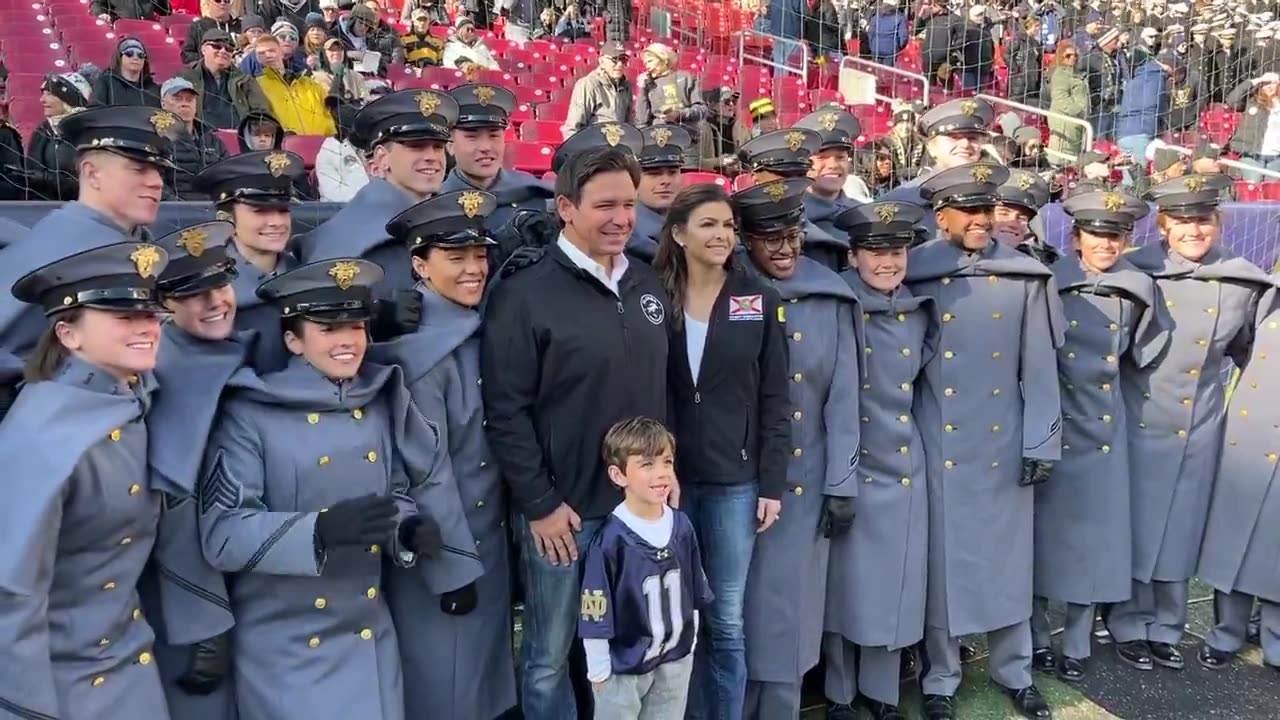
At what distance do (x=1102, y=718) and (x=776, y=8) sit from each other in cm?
1068

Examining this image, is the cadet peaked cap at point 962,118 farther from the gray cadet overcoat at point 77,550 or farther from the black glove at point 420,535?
the gray cadet overcoat at point 77,550

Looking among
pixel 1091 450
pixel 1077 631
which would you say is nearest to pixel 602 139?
pixel 1091 450

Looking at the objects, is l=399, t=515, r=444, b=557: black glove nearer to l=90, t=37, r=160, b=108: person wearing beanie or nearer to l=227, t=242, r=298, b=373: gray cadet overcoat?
l=227, t=242, r=298, b=373: gray cadet overcoat

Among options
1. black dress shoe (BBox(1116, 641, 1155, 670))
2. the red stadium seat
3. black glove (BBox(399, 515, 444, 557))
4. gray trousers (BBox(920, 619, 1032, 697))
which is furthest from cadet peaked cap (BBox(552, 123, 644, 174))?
the red stadium seat

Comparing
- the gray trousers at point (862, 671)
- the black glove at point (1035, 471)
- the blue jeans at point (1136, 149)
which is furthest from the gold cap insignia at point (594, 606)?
the blue jeans at point (1136, 149)

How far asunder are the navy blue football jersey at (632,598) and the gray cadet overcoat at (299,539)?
51 centimetres

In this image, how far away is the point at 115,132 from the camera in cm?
262

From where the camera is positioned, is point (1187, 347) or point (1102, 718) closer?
point (1102, 718)

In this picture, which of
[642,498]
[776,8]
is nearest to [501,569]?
[642,498]

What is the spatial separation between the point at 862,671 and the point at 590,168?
2.11 metres

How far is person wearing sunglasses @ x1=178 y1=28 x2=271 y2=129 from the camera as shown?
653 centimetres

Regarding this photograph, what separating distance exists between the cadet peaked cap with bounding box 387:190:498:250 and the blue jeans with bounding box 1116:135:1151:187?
8663mm

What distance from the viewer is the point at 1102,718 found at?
3.69 metres

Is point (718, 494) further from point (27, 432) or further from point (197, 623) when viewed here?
point (27, 432)
